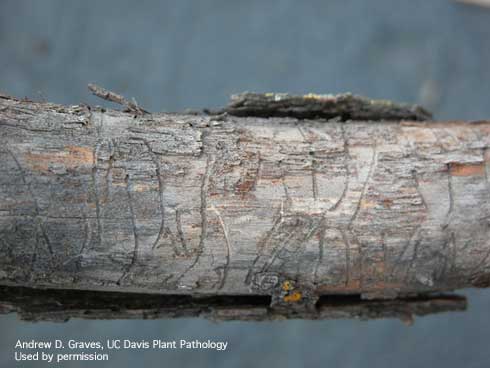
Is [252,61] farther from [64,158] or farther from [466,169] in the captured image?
[64,158]

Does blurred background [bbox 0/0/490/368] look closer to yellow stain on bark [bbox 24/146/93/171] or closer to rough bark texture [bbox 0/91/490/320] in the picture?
rough bark texture [bbox 0/91/490/320]

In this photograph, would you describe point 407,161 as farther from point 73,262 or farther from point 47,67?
point 47,67

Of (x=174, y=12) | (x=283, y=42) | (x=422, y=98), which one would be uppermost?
(x=174, y=12)

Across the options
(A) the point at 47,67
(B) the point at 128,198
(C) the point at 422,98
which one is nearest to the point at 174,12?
(A) the point at 47,67

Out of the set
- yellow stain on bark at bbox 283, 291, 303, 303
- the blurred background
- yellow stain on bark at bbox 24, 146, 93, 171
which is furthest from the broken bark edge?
the blurred background

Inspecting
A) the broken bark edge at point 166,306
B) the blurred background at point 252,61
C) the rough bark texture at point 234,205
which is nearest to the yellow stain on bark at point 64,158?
the rough bark texture at point 234,205

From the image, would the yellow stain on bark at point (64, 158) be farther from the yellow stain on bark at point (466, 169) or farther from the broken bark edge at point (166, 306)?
the yellow stain on bark at point (466, 169)
